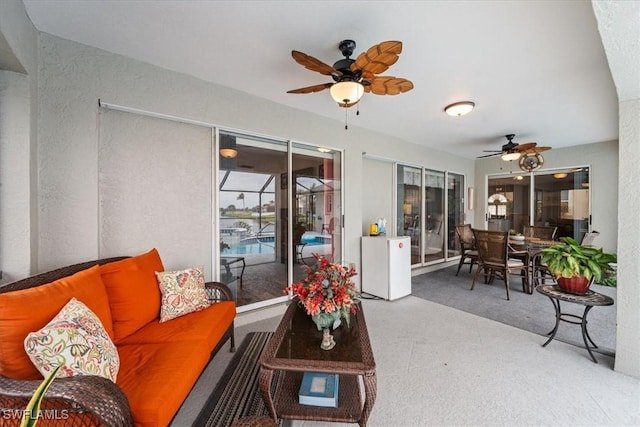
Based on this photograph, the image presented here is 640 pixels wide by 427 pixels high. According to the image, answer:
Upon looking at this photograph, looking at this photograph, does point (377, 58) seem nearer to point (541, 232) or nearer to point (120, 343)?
point (120, 343)

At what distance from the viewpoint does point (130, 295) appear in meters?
1.84

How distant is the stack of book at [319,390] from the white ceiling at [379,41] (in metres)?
2.41

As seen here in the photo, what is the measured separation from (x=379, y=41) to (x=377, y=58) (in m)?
0.45

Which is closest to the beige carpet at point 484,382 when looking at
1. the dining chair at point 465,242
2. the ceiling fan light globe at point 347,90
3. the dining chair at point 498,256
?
the dining chair at point 498,256

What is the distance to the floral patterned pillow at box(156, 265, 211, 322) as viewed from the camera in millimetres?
2033

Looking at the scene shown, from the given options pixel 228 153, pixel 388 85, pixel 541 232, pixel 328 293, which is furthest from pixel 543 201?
pixel 228 153

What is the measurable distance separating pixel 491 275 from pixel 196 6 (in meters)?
5.40

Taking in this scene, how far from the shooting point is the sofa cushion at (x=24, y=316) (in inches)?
44.9

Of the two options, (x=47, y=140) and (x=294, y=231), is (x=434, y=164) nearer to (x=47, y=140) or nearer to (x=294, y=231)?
(x=294, y=231)

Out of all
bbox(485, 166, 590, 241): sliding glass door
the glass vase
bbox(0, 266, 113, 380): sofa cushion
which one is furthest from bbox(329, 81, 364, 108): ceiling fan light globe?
bbox(485, 166, 590, 241): sliding glass door

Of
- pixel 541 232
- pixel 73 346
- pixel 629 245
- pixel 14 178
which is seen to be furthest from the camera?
pixel 541 232

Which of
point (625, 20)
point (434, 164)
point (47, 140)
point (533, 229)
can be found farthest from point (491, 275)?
point (47, 140)

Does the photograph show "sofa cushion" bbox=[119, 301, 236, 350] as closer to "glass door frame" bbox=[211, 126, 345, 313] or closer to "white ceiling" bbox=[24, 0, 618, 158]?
"glass door frame" bbox=[211, 126, 345, 313]

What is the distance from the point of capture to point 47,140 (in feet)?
6.69
